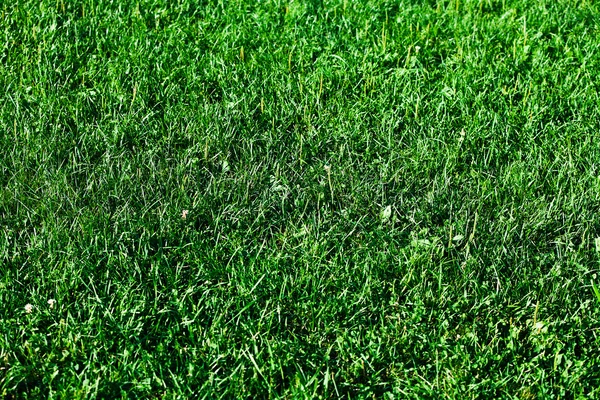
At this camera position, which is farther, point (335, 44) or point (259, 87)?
point (335, 44)

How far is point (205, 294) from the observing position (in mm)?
3424

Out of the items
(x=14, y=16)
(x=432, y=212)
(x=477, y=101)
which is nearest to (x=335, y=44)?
(x=477, y=101)

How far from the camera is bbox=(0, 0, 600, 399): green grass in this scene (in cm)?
321

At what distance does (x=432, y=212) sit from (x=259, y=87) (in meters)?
1.22

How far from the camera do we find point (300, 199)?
3871 millimetres

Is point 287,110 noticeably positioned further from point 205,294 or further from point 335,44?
point 205,294

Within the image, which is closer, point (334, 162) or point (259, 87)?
point (334, 162)

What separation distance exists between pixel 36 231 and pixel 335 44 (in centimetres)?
200

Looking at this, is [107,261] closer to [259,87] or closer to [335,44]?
[259,87]

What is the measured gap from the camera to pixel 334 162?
4.12 metres

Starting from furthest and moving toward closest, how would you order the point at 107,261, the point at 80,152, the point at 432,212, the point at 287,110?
1. the point at 287,110
2. the point at 80,152
3. the point at 432,212
4. the point at 107,261

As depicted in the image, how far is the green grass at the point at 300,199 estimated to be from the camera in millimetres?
3207

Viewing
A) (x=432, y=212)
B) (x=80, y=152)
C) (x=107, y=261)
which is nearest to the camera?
(x=107, y=261)

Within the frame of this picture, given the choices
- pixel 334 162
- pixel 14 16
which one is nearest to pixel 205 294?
pixel 334 162
